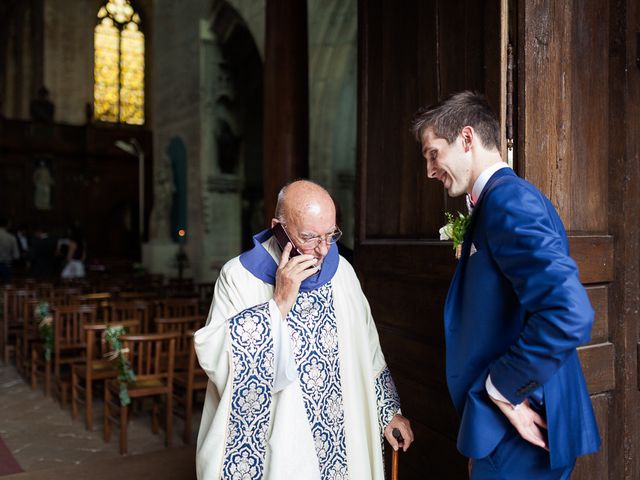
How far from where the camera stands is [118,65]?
23062mm

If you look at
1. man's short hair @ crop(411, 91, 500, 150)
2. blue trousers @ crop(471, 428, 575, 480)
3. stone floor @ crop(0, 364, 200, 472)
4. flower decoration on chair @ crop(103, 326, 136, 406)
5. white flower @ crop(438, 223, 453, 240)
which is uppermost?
man's short hair @ crop(411, 91, 500, 150)

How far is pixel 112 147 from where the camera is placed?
69.2 feet

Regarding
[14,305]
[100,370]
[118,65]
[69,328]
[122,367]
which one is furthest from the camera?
[118,65]

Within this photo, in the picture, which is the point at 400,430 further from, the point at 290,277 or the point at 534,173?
the point at 534,173

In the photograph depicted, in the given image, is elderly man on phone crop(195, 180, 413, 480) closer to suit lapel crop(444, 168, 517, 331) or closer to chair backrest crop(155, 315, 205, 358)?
suit lapel crop(444, 168, 517, 331)

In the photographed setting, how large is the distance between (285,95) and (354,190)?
3.95 ft

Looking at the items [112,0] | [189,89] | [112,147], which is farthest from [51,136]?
[189,89]

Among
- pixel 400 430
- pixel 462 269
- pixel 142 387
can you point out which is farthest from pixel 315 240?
pixel 142 387

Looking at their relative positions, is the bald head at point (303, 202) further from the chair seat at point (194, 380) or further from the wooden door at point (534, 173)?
the chair seat at point (194, 380)

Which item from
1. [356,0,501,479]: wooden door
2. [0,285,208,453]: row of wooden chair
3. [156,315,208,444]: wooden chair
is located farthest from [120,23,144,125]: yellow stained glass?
[356,0,501,479]: wooden door

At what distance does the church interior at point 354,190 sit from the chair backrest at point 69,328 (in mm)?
23

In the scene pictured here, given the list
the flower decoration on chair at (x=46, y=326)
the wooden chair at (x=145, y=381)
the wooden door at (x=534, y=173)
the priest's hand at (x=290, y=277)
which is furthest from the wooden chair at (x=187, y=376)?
the priest's hand at (x=290, y=277)

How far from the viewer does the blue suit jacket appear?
1353 mm

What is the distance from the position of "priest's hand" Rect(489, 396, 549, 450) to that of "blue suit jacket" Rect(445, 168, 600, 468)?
0.09 ft
